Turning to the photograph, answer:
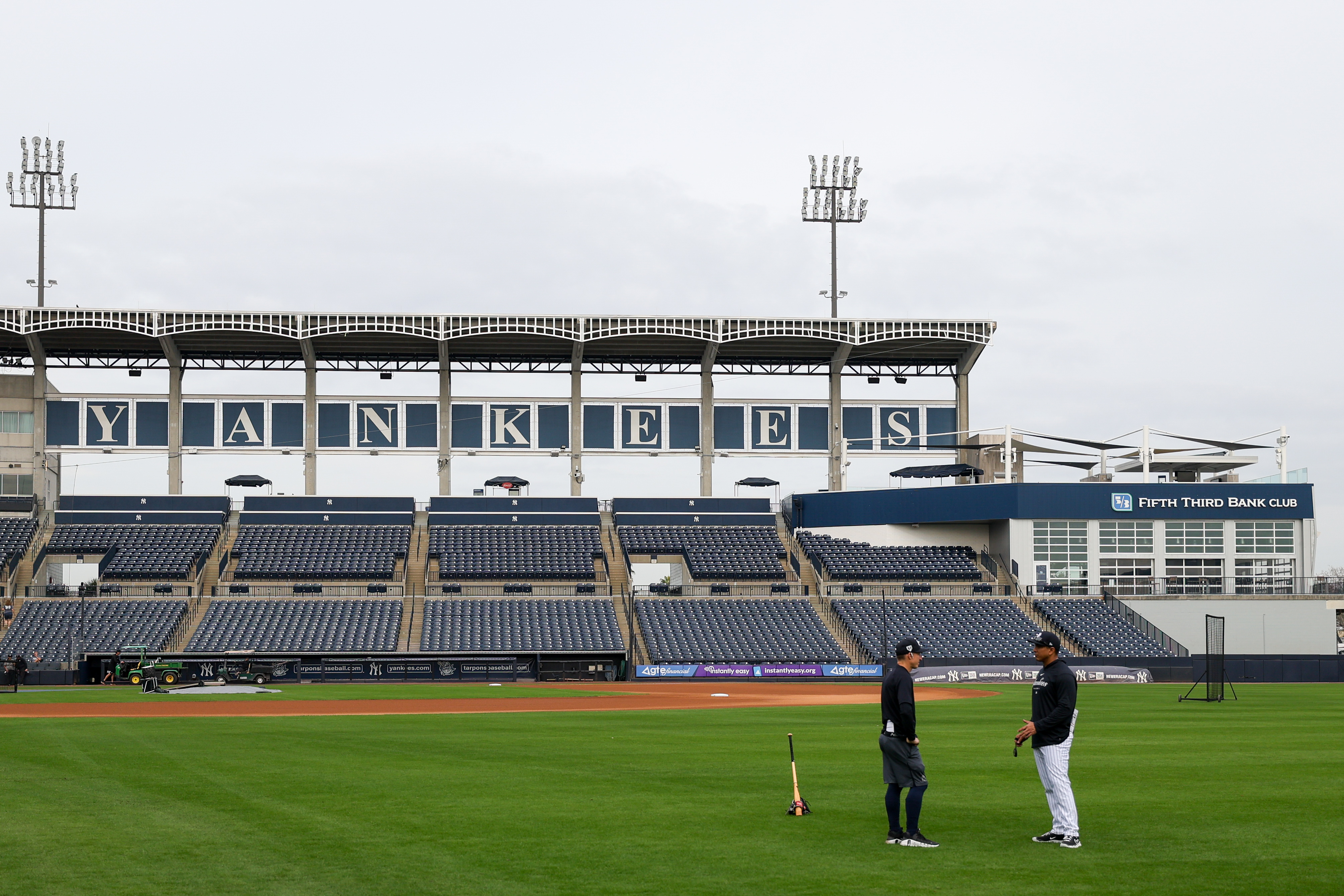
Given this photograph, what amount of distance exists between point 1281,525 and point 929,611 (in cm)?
2017

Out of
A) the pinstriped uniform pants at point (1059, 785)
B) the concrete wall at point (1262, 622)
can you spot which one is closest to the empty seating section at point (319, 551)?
the concrete wall at point (1262, 622)

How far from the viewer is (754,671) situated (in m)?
57.5

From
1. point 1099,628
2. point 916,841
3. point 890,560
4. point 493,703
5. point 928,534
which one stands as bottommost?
point 493,703

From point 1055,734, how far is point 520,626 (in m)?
51.5

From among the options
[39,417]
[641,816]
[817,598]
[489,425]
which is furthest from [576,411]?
[641,816]

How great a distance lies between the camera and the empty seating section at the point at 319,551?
67.2m

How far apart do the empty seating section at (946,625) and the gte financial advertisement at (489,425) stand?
9966 millimetres

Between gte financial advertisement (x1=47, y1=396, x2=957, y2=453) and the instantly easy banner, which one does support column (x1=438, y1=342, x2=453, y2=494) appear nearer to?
gte financial advertisement (x1=47, y1=396, x2=957, y2=453)

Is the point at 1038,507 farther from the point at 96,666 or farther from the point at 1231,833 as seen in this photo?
the point at 1231,833

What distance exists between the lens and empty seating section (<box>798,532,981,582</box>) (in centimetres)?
7012

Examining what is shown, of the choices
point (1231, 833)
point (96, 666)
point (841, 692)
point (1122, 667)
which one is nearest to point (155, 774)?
point (1231, 833)

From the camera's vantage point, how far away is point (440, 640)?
60.4 meters

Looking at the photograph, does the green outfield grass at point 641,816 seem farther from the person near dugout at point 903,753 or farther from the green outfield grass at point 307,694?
the green outfield grass at point 307,694

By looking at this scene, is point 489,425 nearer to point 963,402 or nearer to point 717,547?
point 717,547
